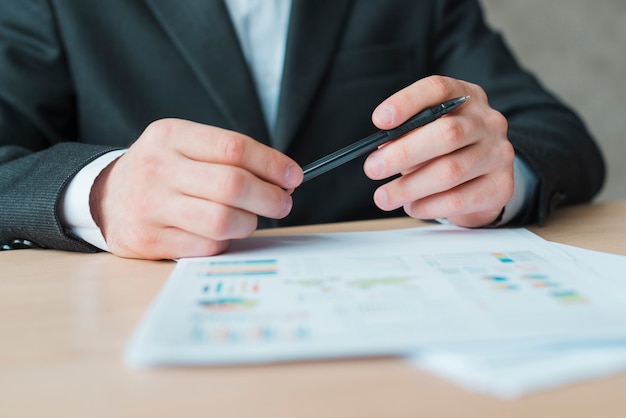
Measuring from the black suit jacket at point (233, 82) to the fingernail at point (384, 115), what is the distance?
11.0 inches

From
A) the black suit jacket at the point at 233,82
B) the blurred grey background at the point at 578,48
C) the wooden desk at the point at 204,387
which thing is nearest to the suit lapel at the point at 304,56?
the black suit jacket at the point at 233,82

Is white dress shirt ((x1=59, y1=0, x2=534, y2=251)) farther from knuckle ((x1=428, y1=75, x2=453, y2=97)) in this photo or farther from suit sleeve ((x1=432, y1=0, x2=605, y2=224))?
knuckle ((x1=428, y1=75, x2=453, y2=97))

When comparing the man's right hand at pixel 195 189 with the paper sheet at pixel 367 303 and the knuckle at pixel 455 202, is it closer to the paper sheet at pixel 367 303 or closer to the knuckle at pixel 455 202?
the paper sheet at pixel 367 303

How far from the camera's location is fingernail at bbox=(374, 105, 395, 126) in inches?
25.8

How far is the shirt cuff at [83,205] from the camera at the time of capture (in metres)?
0.69

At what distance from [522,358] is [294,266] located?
239mm

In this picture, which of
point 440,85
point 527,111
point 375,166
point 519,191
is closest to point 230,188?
point 375,166

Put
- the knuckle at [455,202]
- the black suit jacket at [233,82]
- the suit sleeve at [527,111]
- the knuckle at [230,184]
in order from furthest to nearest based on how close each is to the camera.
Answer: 1. the black suit jacket at [233,82]
2. the suit sleeve at [527,111]
3. the knuckle at [455,202]
4. the knuckle at [230,184]

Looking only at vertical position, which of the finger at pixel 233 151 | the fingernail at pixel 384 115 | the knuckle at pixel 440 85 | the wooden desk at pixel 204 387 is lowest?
the wooden desk at pixel 204 387

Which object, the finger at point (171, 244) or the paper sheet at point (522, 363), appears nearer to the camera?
the paper sheet at point (522, 363)

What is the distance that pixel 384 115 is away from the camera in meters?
0.66

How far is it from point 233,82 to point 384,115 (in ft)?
1.40

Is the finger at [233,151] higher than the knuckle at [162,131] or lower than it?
lower

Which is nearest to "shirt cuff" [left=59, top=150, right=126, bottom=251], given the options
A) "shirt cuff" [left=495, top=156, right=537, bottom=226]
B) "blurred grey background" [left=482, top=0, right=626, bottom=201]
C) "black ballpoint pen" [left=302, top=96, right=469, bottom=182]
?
"black ballpoint pen" [left=302, top=96, right=469, bottom=182]
